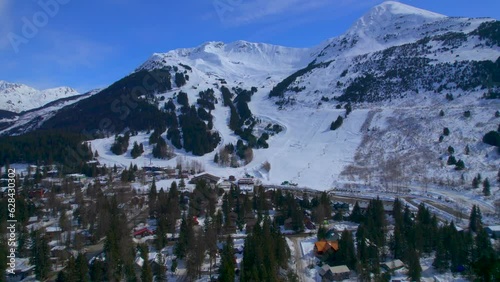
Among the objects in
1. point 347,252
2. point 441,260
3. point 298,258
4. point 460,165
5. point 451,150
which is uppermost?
point 451,150

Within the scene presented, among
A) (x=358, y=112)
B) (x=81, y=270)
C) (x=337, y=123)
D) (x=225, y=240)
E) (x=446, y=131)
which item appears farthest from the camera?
(x=358, y=112)

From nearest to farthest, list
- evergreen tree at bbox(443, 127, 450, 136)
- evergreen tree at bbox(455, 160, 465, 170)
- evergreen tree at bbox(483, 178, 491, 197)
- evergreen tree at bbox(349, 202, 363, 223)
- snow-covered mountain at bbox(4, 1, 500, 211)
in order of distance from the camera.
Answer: evergreen tree at bbox(349, 202, 363, 223), evergreen tree at bbox(483, 178, 491, 197), evergreen tree at bbox(455, 160, 465, 170), snow-covered mountain at bbox(4, 1, 500, 211), evergreen tree at bbox(443, 127, 450, 136)

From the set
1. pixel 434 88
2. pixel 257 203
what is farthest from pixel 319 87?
pixel 257 203

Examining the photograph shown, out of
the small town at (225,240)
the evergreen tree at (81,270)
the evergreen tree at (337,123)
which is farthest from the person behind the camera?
the evergreen tree at (337,123)

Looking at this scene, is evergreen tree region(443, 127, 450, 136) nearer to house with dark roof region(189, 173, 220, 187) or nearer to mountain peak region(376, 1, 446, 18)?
house with dark roof region(189, 173, 220, 187)

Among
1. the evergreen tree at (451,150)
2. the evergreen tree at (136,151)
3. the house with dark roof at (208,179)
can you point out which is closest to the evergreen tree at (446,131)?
the evergreen tree at (451,150)

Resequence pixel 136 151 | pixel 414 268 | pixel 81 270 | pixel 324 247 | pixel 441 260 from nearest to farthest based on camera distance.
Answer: pixel 81 270 → pixel 414 268 → pixel 441 260 → pixel 324 247 → pixel 136 151

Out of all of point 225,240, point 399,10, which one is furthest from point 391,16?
point 225,240

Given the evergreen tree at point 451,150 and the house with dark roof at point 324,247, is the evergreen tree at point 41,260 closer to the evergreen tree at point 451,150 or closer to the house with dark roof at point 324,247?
the house with dark roof at point 324,247

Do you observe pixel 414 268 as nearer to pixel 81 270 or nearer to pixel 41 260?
pixel 81 270

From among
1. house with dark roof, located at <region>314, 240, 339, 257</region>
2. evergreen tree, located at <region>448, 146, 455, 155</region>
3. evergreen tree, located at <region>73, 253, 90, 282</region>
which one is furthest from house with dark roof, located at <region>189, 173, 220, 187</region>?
evergreen tree, located at <region>448, 146, 455, 155</region>
